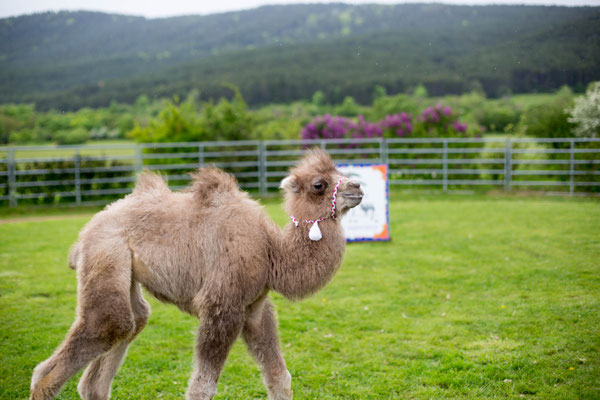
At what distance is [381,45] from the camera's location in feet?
157

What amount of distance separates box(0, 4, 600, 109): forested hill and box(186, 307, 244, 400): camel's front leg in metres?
10.7

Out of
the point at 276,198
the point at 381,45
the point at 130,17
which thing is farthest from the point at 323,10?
the point at 276,198

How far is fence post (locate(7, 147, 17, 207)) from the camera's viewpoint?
15609 millimetres

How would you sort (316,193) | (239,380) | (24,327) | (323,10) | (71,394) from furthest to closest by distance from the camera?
(323,10) → (24,327) → (239,380) → (71,394) → (316,193)

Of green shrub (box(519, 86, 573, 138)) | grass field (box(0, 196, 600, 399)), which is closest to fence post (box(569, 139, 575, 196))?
green shrub (box(519, 86, 573, 138))

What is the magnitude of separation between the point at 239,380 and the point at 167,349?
1.18 metres

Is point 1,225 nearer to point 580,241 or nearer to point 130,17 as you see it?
point 580,241

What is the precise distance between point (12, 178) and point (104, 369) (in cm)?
1463

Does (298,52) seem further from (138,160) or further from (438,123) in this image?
(138,160)

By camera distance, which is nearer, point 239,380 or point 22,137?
point 239,380

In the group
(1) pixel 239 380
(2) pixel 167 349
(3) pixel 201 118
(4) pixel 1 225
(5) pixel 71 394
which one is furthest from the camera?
(3) pixel 201 118

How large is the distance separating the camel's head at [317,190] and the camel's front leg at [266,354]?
83cm

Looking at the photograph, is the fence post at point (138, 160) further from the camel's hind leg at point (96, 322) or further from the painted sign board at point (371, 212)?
the camel's hind leg at point (96, 322)

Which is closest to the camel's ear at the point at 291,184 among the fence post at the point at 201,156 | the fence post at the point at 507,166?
the fence post at the point at 201,156
